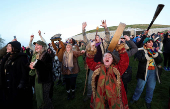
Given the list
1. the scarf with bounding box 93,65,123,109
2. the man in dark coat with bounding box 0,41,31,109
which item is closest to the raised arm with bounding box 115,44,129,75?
the scarf with bounding box 93,65,123,109

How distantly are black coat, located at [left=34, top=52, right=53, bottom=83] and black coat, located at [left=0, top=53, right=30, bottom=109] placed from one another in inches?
15.5

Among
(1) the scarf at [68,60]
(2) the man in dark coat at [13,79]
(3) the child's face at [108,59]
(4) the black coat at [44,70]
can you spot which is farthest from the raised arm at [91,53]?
(2) the man in dark coat at [13,79]

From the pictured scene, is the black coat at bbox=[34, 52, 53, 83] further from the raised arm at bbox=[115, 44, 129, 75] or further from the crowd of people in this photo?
the raised arm at bbox=[115, 44, 129, 75]

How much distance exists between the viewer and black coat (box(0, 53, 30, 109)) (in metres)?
2.41

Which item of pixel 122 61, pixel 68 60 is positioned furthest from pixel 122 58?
pixel 68 60

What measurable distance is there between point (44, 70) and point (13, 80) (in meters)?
0.76

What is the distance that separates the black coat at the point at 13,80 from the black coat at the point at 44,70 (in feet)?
1.29

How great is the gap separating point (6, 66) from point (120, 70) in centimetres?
275

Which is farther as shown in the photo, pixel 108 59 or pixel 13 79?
pixel 13 79

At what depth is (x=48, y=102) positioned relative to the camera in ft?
9.13

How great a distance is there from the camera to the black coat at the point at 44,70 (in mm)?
2498

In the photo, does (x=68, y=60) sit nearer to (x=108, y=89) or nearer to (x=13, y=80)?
(x=13, y=80)

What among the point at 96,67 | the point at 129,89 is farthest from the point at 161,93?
the point at 96,67

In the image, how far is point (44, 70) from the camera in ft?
8.55
